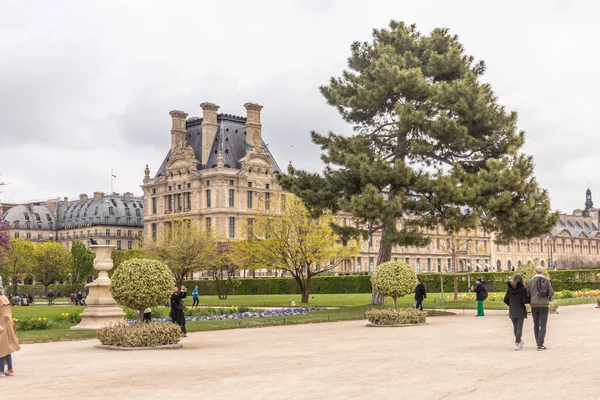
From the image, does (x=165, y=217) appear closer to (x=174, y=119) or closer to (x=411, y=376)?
(x=174, y=119)

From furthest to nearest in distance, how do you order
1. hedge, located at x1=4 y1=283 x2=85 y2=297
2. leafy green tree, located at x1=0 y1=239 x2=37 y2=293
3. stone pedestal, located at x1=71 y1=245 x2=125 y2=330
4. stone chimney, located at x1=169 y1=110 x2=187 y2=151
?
1. stone chimney, located at x1=169 y1=110 x2=187 y2=151
2. leafy green tree, located at x1=0 y1=239 x2=37 y2=293
3. hedge, located at x1=4 y1=283 x2=85 y2=297
4. stone pedestal, located at x1=71 y1=245 x2=125 y2=330

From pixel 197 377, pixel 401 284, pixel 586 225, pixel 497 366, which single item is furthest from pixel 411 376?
pixel 586 225

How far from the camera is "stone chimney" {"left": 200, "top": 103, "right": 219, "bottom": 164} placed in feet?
350

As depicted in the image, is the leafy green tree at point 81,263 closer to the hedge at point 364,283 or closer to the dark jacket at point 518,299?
the hedge at point 364,283

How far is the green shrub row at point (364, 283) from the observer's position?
59.7 metres

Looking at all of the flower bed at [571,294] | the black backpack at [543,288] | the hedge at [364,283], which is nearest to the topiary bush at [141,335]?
the black backpack at [543,288]

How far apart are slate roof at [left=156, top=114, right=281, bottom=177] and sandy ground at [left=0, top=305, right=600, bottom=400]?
85053 millimetres

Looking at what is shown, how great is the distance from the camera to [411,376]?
41.8 feet

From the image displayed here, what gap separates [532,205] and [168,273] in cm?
1910

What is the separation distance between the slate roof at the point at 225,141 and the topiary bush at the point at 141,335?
86902 millimetres

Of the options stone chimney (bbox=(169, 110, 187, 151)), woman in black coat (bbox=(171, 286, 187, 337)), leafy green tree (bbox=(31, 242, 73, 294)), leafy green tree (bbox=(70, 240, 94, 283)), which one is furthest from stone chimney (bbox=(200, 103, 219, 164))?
woman in black coat (bbox=(171, 286, 187, 337))

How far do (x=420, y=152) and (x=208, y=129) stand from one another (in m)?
74.6

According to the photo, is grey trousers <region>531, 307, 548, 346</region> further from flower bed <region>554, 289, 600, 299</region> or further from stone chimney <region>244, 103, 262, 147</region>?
stone chimney <region>244, 103, 262, 147</region>

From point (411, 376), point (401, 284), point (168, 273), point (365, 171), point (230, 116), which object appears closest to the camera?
point (411, 376)
